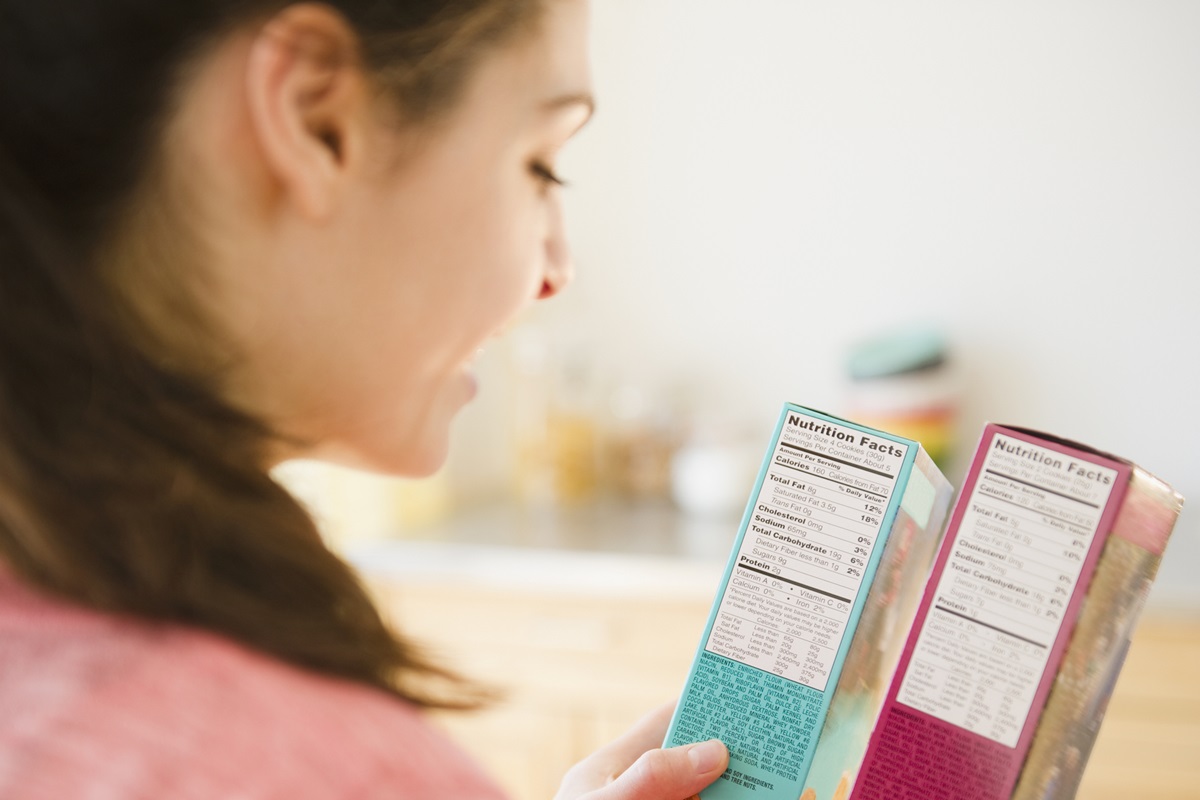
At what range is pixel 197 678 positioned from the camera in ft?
1.01

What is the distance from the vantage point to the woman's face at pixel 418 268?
0.42m

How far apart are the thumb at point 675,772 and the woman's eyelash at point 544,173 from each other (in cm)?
27

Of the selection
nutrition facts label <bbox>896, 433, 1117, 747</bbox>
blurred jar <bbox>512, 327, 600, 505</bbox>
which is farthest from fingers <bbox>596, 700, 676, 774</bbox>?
blurred jar <bbox>512, 327, 600, 505</bbox>

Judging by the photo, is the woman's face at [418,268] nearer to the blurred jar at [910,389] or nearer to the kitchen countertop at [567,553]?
the kitchen countertop at [567,553]

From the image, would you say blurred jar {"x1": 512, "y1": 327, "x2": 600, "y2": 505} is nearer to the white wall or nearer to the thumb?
the white wall

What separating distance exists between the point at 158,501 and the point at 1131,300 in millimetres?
1674

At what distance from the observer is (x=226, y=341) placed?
40 cm

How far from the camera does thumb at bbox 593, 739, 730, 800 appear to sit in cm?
46

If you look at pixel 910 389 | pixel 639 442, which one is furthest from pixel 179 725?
pixel 639 442

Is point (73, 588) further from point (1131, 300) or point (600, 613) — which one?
point (1131, 300)

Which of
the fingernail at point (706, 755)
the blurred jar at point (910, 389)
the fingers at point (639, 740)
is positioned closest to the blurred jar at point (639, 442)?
the blurred jar at point (910, 389)

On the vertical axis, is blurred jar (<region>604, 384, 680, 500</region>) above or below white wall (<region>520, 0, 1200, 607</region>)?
below

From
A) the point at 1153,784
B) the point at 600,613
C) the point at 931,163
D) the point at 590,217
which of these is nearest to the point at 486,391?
the point at 590,217

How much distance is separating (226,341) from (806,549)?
10.5 inches
